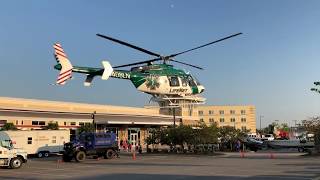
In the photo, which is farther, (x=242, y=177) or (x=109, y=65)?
(x=109, y=65)

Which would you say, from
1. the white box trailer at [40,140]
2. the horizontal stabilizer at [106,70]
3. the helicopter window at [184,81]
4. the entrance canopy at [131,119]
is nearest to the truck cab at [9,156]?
the white box trailer at [40,140]

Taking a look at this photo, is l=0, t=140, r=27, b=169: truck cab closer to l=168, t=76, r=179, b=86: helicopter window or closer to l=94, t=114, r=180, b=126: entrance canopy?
l=168, t=76, r=179, b=86: helicopter window

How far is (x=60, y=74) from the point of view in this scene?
44906 millimetres

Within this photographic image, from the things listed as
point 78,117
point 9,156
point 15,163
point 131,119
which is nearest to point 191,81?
point 78,117

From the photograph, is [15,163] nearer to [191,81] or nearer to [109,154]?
[109,154]

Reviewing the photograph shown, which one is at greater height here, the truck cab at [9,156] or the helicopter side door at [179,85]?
the helicopter side door at [179,85]

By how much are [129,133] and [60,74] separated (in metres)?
39.2

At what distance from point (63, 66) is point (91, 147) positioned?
28.4 ft

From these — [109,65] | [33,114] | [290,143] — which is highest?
[109,65]

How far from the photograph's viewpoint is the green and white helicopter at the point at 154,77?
46.2 metres

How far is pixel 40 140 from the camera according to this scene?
50.8 m

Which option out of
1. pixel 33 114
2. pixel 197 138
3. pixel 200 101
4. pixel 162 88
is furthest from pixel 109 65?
pixel 33 114

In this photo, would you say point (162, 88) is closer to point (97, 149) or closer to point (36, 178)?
point (97, 149)

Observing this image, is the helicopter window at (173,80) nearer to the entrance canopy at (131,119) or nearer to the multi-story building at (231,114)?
the entrance canopy at (131,119)
